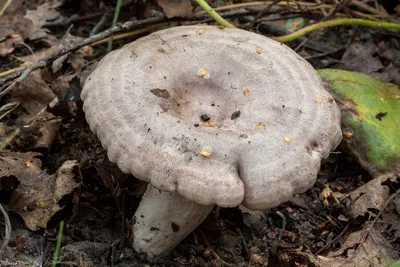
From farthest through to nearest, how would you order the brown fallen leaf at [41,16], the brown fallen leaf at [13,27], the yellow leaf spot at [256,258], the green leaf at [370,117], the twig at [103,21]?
the twig at [103,21] < the brown fallen leaf at [41,16] < the brown fallen leaf at [13,27] < the green leaf at [370,117] < the yellow leaf spot at [256,258]

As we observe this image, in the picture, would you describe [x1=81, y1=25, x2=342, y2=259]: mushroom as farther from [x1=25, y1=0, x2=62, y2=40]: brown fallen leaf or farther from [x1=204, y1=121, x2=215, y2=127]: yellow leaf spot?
[x1=25, y1=0, x2=62, y2=40]: brown fallen leaf

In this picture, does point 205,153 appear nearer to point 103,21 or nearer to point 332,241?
point 332,241

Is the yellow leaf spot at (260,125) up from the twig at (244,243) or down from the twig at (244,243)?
up

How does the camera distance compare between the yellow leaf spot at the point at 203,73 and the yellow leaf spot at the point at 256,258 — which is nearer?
the yellow leaf spot at the point at 203,73

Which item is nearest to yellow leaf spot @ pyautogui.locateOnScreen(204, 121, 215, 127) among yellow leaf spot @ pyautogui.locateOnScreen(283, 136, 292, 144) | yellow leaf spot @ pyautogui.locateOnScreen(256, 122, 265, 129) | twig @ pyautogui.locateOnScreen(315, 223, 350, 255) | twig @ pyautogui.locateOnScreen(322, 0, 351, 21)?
yellow leaf spot @ pyautogui.locateOnScreen(256, 122, 265, 129)

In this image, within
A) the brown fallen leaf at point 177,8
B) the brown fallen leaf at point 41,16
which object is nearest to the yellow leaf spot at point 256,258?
the brown fallen leaf at point 177,8

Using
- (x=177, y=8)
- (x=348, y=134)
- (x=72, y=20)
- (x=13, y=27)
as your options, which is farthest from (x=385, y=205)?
(x=13, y=27)

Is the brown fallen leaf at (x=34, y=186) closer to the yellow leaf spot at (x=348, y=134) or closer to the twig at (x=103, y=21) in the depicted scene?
the twig at (x=103, y=21)

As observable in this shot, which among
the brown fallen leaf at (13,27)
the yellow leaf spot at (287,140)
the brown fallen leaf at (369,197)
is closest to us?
the yellow leaf spot at (287,140)
